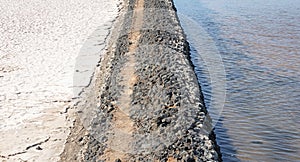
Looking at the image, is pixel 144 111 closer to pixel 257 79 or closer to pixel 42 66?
pixel 257 79

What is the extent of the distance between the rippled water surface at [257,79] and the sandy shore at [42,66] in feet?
8.84

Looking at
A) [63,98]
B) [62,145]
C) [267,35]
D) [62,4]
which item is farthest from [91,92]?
[62,4]

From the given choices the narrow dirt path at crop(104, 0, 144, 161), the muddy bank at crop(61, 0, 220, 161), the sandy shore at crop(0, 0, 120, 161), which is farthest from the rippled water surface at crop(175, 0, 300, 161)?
the sandy shore at crop(0, 0, 120, 161)

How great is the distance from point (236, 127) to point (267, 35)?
25.8 feet

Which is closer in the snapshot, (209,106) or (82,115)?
(82,115)

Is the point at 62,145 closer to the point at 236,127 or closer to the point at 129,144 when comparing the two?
the point at 129,144

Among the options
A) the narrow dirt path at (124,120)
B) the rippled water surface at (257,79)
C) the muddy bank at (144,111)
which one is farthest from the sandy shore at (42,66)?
the rippled water surface at (257,79)

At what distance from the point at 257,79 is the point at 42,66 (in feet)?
16.3

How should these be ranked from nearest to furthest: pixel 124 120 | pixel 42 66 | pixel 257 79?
1. pixel 124 120
2. pixel 257 79
3. pixel 42 66

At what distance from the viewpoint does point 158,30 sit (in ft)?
36.1

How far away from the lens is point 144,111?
20.6ft

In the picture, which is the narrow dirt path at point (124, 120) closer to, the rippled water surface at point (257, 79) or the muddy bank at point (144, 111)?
the muddy bank at point (144, 111)

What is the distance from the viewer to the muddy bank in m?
5.23

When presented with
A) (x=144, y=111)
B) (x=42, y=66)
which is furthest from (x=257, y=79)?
(x=42, y=66)
